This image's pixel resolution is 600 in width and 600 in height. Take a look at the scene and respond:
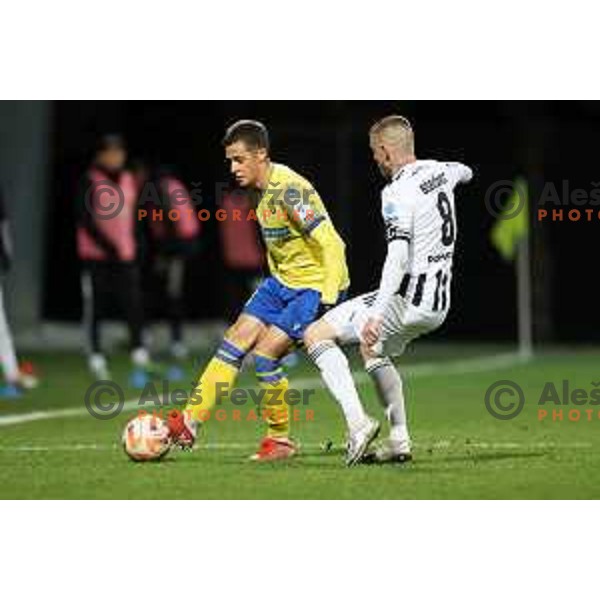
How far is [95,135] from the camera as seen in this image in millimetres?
22328

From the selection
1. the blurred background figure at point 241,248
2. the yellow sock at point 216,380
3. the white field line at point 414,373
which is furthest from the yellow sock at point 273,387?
the blurred background figure at point 241,248

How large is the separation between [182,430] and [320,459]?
31.0 inches

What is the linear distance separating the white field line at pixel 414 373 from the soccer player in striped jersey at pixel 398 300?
11.4 feet

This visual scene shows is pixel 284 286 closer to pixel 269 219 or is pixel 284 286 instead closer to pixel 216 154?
pixel 269 219

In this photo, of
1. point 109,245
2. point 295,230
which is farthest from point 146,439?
point 109,245

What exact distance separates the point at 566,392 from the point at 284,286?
529 centimetres

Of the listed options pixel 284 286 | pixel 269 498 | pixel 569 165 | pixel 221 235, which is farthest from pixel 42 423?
pixel 569 165

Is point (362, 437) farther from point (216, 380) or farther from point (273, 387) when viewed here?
point (216, 380)

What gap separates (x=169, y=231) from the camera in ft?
64.6

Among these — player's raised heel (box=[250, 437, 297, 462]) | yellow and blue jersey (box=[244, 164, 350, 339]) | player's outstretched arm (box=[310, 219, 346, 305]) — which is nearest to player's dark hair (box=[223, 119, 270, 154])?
yellow and blue jersey (box=[244, 164, 350, 339])

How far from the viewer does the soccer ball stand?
32.8 feet
